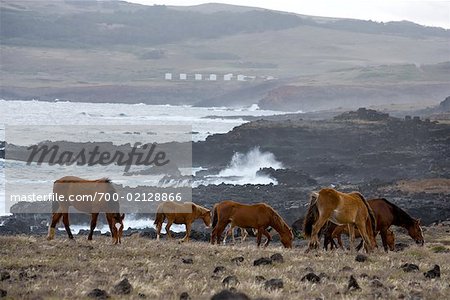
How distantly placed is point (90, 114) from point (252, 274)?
12773cm

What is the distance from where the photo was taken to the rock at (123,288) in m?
10.9

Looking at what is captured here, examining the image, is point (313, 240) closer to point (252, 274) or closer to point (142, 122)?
point (252, 274)

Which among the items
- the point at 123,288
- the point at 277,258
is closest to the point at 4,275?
the point at 123,288

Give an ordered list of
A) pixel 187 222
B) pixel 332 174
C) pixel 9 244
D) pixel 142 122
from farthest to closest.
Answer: pixel 142 122 < pixel 332 174 < pixel 187 222 < pixel 9 244

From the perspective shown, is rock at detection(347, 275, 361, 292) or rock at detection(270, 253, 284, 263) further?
rock at detection(270, 253, 284, 263)

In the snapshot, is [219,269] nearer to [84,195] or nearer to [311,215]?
[311,215]

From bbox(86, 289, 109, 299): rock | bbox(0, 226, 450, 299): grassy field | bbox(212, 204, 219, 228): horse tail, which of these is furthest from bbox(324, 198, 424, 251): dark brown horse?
bbox(86, 289, 109, 299): rock

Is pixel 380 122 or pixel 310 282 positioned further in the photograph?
pixel 380 122

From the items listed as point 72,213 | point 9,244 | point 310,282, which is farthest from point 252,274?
point 72,213

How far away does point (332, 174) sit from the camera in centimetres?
5662

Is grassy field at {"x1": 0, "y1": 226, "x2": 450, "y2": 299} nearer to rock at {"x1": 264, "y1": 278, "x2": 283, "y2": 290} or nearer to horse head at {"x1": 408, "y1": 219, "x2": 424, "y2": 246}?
rock at {"x1": 264, "y1": 278, "x2": 283, "y2": 290}

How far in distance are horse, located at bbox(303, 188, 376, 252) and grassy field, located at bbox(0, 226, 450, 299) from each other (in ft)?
1.59

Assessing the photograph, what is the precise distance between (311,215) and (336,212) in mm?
677

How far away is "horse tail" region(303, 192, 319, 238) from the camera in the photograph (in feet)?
57.2
